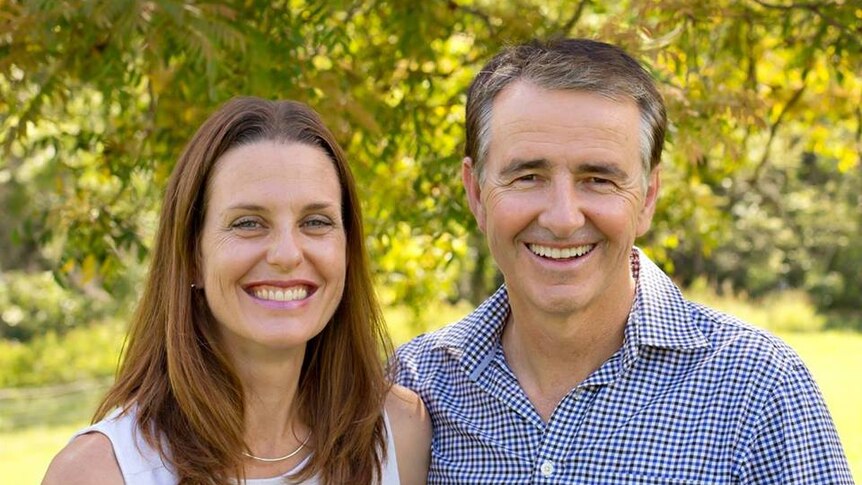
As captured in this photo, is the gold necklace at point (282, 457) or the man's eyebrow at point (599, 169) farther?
the gold necklace at point (282, 457)

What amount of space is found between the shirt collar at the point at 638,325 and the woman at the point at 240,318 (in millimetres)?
338

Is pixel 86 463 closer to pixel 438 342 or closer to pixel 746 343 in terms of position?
pixel 438 342

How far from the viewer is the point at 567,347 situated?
290cm

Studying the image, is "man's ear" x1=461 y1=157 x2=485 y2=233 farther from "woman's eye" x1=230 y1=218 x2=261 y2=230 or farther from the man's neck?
"woman's eye" x1=230 y1=218 x2=261 y2=230

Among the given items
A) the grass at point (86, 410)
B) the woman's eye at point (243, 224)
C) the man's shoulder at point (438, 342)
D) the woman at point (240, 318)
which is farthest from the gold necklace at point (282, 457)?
the grass at point (86, 410)

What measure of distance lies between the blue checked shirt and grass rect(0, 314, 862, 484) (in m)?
5.55

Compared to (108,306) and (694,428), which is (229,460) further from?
(108,306)

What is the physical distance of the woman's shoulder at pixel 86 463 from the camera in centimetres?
251

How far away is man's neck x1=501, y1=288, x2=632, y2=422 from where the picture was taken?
2871 mm

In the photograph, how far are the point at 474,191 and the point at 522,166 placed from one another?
314 millimetres

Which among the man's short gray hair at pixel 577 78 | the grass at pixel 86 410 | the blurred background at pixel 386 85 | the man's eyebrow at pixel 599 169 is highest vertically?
the blurred background at pixel 386 85

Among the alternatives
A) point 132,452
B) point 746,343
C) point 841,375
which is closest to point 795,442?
point 746,343

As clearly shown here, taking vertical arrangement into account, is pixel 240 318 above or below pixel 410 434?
above

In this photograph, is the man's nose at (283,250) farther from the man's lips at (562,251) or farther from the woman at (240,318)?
the man's lips at (562,251)
